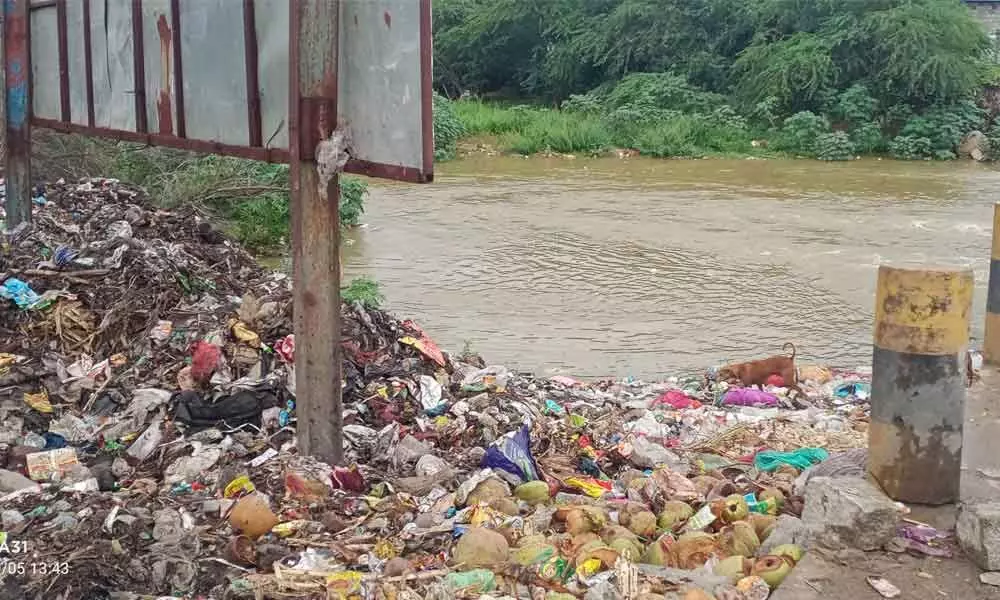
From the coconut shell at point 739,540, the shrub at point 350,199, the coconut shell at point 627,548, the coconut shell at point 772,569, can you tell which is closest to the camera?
the coconut shell at point 772,569

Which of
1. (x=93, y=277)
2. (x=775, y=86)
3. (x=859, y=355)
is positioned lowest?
(x=859, y=355)

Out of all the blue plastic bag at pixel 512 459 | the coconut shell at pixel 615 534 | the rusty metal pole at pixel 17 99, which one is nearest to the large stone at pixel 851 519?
the coconut shell at pixel 615 534

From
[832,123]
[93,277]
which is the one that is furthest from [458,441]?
[832,123]

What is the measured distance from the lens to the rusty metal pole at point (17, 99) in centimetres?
727

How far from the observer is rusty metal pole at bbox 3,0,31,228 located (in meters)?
7.27

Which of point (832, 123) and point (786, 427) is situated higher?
point (832, 123)

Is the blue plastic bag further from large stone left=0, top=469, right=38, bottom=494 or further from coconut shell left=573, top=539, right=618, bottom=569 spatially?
large stone left=0, top=469, right=38, bottom=494

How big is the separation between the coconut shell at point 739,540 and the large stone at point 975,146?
2244 cm

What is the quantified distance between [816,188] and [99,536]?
1607 cm

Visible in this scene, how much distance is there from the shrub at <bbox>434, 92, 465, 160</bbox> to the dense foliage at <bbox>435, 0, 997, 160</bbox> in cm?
12

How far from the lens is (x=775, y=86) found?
26156 mm

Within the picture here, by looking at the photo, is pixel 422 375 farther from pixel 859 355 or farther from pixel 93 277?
pixel 859 355

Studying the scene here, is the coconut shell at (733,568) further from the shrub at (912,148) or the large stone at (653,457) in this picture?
the shrub at (912,148)

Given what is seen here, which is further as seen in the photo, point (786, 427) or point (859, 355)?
point (859, 355)
